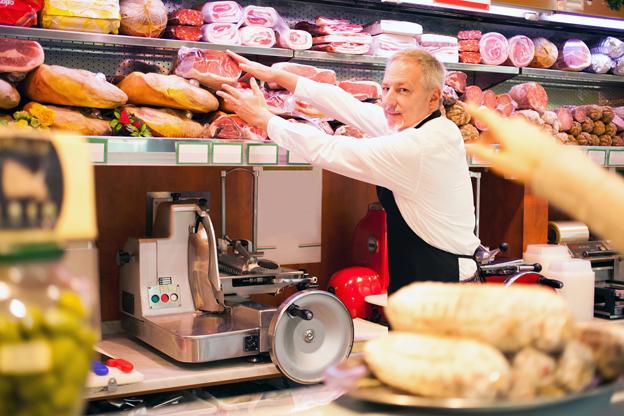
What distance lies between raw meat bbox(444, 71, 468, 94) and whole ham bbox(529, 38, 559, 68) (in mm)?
557

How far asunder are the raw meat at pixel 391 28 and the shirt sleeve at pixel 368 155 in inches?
42.6

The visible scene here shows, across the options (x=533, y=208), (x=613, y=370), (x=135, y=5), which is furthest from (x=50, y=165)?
(x=533, y=208)

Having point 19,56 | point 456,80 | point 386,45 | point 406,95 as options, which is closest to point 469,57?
point 456,80

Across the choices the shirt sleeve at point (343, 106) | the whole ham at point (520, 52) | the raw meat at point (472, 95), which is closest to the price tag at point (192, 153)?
the shirt sleeve at point (343, 106)

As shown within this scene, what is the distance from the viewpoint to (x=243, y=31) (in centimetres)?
364

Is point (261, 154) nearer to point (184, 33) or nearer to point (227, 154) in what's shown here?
point (227, 154)

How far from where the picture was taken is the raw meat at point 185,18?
351cm

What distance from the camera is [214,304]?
349 cm

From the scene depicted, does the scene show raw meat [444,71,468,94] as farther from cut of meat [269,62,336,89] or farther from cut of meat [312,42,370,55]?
cut of meat [269,62,336,89]

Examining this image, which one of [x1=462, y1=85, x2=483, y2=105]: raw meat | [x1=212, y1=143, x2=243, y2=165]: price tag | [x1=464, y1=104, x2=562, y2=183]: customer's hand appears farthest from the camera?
[x1=462, y1=85, x2=483, y2=105]: raw meat

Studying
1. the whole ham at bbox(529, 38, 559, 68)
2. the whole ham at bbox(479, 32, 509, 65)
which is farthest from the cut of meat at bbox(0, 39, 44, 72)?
the whole ham at bbox(529, 38, 559, 68)

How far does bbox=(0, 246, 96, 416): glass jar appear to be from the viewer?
90cm

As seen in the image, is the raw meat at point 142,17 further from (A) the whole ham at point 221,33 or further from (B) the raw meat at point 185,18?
(A) the whole ham at point 221,33

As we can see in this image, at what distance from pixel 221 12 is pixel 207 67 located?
285 mm
